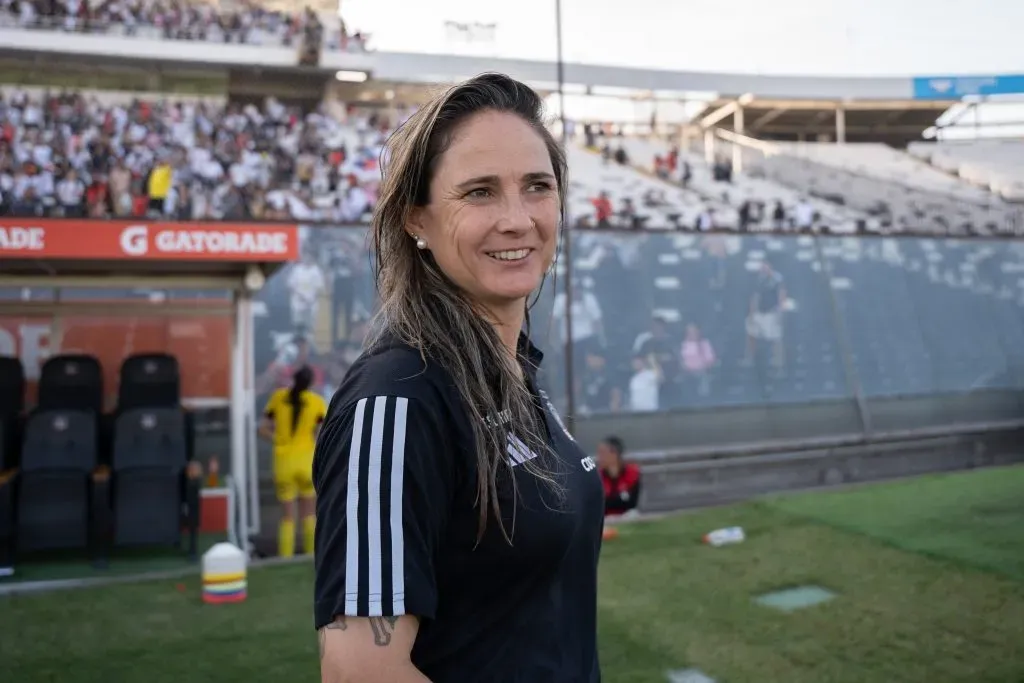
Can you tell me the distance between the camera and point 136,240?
273 inches

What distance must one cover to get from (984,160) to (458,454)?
4028 cm

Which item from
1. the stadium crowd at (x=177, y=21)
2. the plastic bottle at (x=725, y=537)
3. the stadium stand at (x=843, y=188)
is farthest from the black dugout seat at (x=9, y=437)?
the stadium crowd at (x=177, y=21)

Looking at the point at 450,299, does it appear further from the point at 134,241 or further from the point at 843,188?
the point at 843,188

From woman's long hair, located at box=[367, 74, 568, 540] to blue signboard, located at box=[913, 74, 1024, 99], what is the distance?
41.2 m

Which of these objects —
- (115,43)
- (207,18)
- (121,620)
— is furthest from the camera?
(207,18)

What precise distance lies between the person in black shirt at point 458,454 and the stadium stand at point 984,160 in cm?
3419

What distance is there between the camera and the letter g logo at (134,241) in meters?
6.92

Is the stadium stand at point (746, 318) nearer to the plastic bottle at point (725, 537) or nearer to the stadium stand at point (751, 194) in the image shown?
the plastic bottle at point (725, 537)

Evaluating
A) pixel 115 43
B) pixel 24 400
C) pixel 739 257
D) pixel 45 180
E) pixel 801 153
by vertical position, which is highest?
pixel 115 43

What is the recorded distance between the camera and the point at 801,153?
3234 centimetres

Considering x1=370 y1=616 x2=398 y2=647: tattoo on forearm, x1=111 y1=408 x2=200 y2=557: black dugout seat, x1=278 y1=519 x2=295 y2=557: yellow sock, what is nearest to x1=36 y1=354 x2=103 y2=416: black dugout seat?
x1=111 y1=408 x2=200 y2=557: black dugout seat

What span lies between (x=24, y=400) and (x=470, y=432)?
8215mm

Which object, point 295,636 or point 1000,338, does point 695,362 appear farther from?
point 295,636

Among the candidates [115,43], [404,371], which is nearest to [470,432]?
[404,371]
